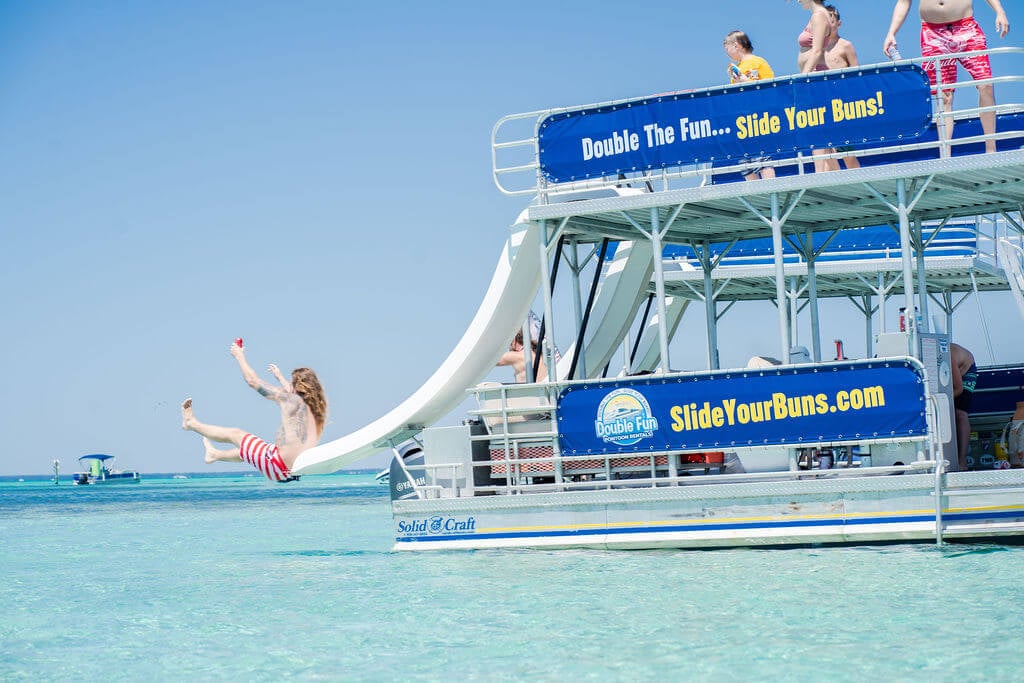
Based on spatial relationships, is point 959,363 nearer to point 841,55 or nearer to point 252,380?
point 841,55

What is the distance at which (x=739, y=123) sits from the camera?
41.1 feet

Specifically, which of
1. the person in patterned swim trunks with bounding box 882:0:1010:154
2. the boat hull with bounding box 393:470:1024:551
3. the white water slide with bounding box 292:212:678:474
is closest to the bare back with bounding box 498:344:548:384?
the white water slide with bounding box 292:212:678:474

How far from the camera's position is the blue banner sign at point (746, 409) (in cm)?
1153

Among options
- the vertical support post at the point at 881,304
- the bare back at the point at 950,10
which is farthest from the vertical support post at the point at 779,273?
the vertical support post at the point at 881,304

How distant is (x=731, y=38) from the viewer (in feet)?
44.0

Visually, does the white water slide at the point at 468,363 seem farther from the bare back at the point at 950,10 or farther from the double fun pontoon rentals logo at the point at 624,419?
the bare back at the point at 950,10

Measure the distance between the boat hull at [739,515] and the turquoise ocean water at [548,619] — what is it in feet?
0.74

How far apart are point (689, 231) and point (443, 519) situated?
480 centimetres

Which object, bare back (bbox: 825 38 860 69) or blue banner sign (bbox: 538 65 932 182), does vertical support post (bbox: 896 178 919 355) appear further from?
bare back (bbox: 825 38 860 69)

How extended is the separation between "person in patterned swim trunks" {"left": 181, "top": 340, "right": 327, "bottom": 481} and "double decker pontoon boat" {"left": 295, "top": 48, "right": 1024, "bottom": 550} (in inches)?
32.3

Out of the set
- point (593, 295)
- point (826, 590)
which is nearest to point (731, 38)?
point (593, 295)

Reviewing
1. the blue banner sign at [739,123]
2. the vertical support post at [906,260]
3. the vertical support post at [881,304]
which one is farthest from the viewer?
the vertical support post at [881,304]

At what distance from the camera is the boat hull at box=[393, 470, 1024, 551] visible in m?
11.1

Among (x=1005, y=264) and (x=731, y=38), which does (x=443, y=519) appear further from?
(x=1005, y=264)
